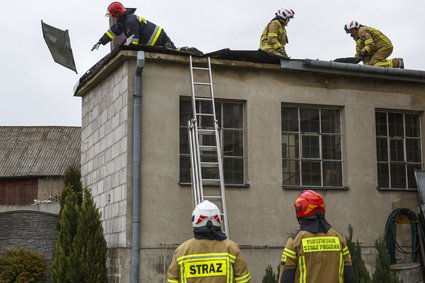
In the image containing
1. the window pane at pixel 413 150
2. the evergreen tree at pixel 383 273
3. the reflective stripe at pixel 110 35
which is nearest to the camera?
the evergreen tree at pixel 383 273

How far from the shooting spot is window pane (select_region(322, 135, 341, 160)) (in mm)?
12430

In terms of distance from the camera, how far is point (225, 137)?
1184cm

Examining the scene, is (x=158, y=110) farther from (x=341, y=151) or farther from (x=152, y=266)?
(x=341, y=151)

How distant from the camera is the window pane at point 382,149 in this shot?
12820 mm

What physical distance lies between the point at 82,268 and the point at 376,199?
5158mm

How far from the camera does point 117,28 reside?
12.8 metres

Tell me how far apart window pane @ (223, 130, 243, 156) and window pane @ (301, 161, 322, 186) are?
3.95 feet

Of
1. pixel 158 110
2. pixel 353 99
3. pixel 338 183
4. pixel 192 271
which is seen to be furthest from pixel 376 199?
pixel 192 271

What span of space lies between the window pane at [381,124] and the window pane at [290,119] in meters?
1.64

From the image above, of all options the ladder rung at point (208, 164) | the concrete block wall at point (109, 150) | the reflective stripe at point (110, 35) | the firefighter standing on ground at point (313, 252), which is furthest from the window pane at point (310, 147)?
the firefighter standing on ground at point (313, 252)

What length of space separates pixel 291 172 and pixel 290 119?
3.01ft

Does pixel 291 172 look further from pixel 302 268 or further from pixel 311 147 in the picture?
pixel 302 268

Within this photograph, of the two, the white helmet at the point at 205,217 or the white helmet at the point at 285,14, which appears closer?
the white helmet at the point at 205,217

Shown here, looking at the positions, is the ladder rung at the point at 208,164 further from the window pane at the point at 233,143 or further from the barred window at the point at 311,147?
the barred window at the point at 311,147
